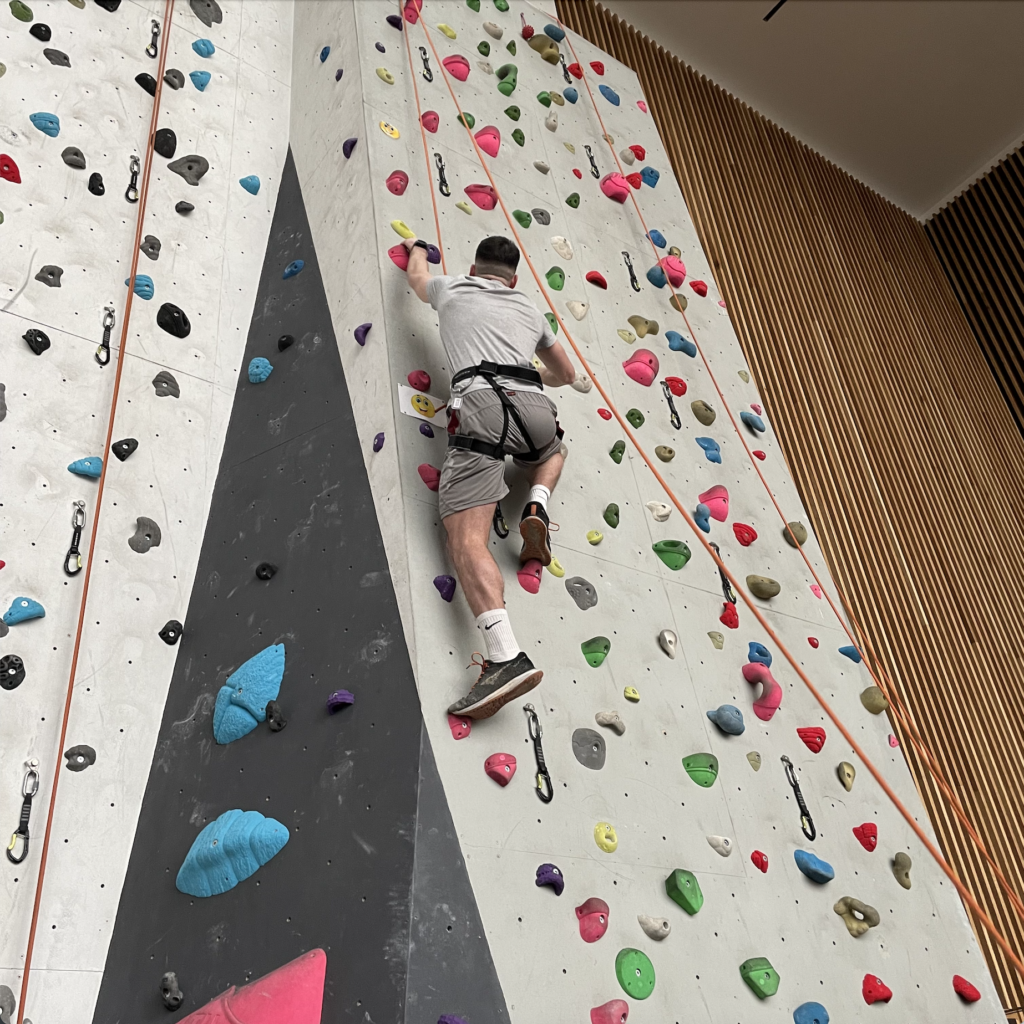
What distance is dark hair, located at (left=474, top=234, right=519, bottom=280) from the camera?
105 inches

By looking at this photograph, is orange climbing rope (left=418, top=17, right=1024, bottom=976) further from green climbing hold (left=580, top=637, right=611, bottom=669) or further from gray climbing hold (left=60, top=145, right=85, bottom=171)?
gray climbing hold (left=60, top=145, right=85, bottom=171)

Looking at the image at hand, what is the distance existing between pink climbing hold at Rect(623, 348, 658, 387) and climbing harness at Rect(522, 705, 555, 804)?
5.26 feet

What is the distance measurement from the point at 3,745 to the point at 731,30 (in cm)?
653

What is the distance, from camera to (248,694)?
7.47ft

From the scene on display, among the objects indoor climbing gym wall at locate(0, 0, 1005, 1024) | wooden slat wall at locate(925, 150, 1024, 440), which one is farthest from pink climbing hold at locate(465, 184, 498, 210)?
wooden slat wall at locate(925, 150, 1024, 440)

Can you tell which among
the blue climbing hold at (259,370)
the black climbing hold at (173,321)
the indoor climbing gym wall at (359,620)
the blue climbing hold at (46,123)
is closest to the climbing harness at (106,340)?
the indoor climbing gym wall at (359,620)

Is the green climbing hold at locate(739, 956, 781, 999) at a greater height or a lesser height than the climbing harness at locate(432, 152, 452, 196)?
lesser

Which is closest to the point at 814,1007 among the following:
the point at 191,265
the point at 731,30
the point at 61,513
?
the point at 61,513

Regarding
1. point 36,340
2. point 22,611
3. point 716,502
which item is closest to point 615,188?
point 716,502

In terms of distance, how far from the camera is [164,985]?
1986mm

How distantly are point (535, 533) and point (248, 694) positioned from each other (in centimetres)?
76

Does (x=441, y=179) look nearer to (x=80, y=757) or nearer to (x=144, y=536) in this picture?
(x=144, y=536)

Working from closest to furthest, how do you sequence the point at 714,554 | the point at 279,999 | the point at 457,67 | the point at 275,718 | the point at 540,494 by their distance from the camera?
the point at 279,999, the point at 275,718, the point at 540,494, the point at 714,554, the point at 457,67

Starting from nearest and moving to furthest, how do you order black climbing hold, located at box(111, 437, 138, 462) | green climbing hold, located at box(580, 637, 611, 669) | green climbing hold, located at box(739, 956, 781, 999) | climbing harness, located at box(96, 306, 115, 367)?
green climbing hold, located at box(739, 956, 781, 999), green climbing hold, located at box(580, 637, 611, 669), black climbing hold, located at box(111, 437, 138, 462), climbing harness, located at box(96, 306, 115, 367)
